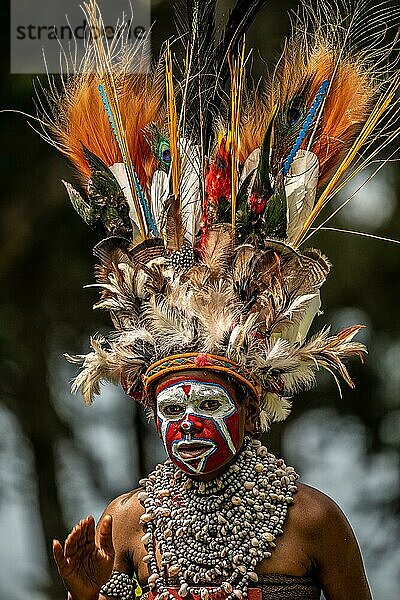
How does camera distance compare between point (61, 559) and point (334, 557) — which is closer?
point (61, 559)

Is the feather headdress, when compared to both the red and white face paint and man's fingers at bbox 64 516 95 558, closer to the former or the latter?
the red and white face paint

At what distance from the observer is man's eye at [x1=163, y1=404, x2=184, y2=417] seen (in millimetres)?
4703

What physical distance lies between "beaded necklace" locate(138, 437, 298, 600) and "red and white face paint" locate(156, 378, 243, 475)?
12 cm

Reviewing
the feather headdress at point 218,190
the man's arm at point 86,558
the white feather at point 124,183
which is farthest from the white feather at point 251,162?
the man's arm at point 86,558

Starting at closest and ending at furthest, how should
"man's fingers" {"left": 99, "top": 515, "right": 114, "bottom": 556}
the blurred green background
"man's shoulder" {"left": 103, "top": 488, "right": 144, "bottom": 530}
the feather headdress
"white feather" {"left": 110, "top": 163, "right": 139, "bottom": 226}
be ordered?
"man's fingers" {"left": 99, "top": 515, "right": 114, "bottom": 556}, the feather headdress, "man's shoulder" {"left": 103, "top": 488, "right": 144, "bottom": 530}, "white feather" {"left": 110, "top": 163, "right": 139, "bottom": 226}, the blurred green background

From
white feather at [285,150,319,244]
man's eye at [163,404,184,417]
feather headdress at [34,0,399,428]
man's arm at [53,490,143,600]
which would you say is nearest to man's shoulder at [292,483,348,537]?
feather headdress at [34,0,399,428]

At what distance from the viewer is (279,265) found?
4.82 meters

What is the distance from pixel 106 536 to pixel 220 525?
0.44 meters

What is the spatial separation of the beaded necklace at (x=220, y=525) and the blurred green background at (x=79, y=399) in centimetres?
335

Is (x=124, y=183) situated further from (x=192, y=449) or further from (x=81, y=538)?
(x=81, y=538)

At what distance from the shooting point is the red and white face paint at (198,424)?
465 cm

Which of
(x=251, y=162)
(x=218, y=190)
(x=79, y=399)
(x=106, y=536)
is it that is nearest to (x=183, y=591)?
(x=106, y=536)

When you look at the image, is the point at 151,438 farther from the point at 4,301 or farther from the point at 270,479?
the point at 270,479

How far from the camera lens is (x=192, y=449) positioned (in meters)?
4.66
